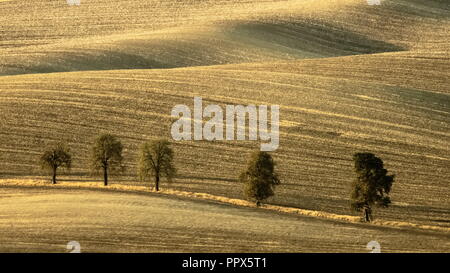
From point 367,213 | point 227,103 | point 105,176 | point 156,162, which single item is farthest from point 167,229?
point 227,103

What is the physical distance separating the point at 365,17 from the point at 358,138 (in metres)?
45.1

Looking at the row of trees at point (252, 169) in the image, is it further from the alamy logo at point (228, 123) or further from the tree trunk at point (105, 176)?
the alamy logo at point (228, 123)

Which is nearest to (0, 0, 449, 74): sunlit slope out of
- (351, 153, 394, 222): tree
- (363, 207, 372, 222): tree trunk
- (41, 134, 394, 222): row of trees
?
(41, 134, 394, 222): row of trees

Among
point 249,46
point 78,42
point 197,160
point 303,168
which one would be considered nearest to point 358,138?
point 303,168

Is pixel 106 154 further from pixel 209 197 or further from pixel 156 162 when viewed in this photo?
pixel 209 197

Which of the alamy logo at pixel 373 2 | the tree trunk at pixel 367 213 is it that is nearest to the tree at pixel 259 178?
the tree trunk at pixel 367 213

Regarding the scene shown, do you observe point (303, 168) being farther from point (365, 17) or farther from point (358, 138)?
point (365, 17)

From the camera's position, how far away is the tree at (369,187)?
46562 millimetres

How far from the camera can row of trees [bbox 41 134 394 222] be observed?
1839 inches

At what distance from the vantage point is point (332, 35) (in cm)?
Result: 9806

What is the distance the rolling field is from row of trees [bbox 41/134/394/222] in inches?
53.5

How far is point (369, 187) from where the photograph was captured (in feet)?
153

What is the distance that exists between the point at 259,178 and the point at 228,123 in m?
13.2
